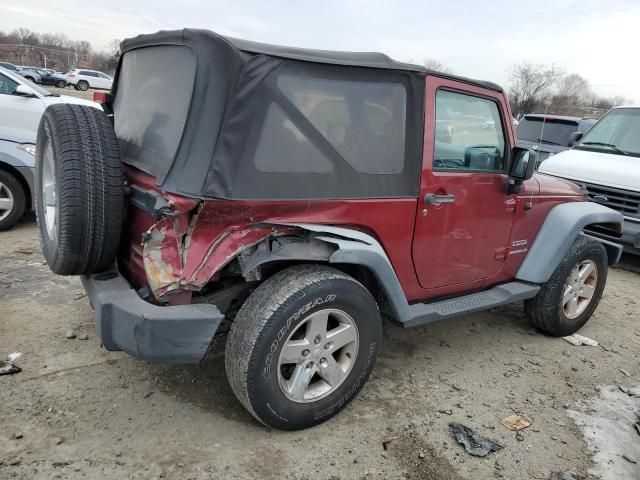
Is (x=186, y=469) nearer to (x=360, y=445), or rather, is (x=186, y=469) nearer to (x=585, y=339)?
(x=360, y=445)

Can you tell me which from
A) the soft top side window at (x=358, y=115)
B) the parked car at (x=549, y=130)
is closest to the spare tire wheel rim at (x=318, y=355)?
the soft top side window at (x=358, y=115)

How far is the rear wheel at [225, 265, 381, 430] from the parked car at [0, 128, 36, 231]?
4348 millimetres

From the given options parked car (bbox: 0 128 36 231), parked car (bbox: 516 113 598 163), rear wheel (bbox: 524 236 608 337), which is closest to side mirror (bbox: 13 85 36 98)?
parked car (bbox: 0 128 36 231)

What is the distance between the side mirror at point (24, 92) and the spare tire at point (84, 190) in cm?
435

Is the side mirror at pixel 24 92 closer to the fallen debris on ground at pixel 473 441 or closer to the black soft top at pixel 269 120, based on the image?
the black soft top at pixel 269 120

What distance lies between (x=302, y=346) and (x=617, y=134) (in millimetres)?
6489

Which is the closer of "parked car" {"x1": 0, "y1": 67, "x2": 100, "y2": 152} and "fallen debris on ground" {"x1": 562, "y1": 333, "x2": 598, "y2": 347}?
"fallen debris on ground" {"x1": 562, "y1": 333, "x2": 598, "y2": 347}

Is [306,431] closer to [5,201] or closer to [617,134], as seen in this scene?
[5,201]

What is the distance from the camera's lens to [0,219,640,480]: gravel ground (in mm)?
2473

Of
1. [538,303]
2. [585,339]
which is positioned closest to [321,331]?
[538,303]

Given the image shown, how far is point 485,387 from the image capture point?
3369 mm

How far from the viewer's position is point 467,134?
11.0ft

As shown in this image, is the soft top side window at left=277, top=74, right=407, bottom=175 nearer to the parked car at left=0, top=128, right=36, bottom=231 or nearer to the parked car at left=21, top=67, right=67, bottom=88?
the parked car at left=0, top=128, right=36, bottom=231

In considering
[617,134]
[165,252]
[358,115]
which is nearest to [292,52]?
[358,115]
